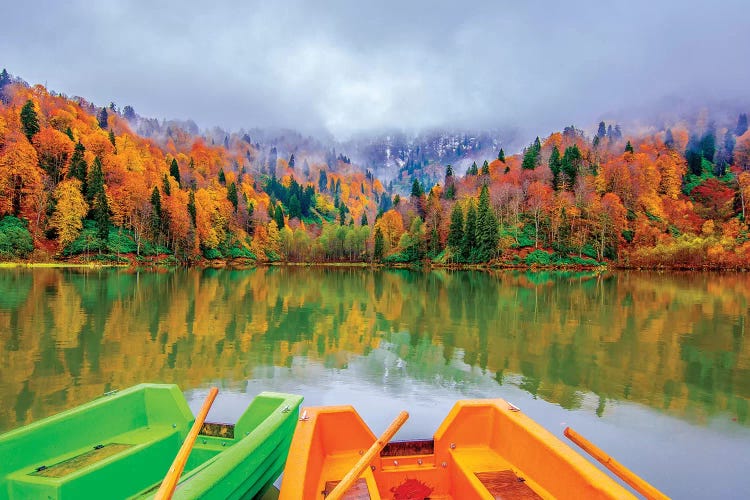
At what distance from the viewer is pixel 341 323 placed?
16797 mm

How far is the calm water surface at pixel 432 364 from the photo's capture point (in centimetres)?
704

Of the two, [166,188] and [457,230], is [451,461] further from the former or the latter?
[166,188]

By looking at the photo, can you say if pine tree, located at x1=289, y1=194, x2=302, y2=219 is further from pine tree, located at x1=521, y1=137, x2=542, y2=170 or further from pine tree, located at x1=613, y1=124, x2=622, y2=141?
pine tree, located at x1=613, y1=124, x2=622, y2=141

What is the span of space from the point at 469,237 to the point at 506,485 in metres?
72.2

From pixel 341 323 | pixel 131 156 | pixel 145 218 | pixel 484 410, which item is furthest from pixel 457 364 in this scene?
pixel 131 156

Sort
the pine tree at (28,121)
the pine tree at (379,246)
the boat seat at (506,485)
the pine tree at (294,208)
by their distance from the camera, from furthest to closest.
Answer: the pine tree at (294,208) < the pine tree at (379,246) < the pine tree at (28,121) < the boat seat at (506,485)

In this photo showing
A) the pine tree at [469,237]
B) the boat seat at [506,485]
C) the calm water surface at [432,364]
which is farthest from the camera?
the pine tree at [469,237]

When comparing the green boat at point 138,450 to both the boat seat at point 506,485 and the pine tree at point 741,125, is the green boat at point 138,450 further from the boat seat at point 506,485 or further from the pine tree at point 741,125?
→ the pine tree at point 741,125

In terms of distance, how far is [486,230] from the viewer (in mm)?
70250

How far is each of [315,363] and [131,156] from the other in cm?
8771

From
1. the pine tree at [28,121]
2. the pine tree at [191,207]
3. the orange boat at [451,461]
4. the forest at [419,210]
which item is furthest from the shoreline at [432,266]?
the orange boat at [451,461]

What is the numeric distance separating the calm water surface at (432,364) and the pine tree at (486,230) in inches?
1958

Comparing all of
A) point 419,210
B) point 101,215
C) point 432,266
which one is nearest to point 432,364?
point 101,215

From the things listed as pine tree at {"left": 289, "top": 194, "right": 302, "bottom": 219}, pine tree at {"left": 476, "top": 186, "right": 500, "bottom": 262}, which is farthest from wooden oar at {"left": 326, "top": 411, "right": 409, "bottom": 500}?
pine tree at {"left": 289, "top": 194, "right": 302, "bottom": 219}
